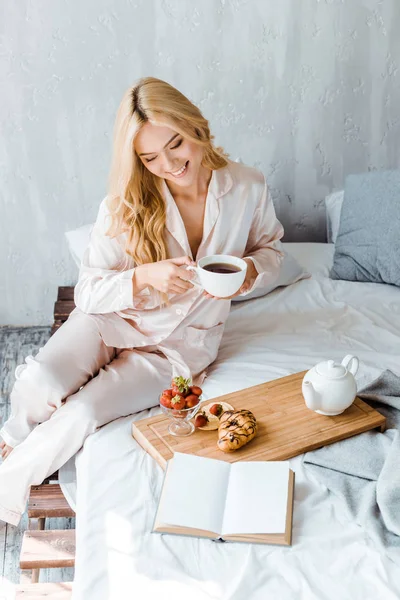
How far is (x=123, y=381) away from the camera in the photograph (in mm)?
1894

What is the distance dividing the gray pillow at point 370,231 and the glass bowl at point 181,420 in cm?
111

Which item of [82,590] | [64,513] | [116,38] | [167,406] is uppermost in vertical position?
[116,38]

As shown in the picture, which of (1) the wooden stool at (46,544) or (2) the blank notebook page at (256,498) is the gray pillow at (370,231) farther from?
(1) the wooden stool at (46,544)

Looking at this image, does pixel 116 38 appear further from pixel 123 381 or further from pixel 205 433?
pixel 205 433

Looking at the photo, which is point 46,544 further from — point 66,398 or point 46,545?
point 66,398

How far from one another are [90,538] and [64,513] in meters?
0.37

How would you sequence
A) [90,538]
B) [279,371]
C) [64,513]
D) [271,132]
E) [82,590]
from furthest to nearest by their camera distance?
[271,132] → [279,371] → [64,513] → [90,538] → [82,590]

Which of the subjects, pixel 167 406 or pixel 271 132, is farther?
pixel 271 132

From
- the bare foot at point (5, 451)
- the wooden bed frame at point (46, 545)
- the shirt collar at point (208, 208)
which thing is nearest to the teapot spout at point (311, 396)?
the shirt collar at point (208, 208)

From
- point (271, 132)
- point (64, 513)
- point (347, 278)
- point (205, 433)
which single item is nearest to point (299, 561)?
point (205, 433)

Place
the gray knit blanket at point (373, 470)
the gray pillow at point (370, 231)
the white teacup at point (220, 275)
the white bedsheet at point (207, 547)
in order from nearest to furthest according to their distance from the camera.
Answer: the white bedsheet at point (207, 547)
the gray knit blanket at point (373, 470)
the white teacup at point (220, 275)
the gray pillow at point (370, 231)

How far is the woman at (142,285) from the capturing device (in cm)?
178

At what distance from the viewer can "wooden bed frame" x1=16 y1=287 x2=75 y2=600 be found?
5.53ft

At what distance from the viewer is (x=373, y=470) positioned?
1552 mm
